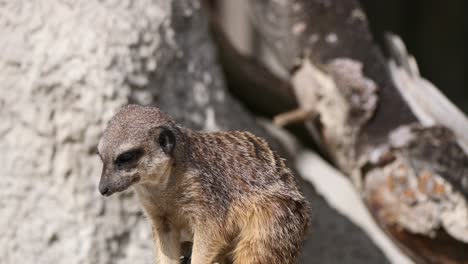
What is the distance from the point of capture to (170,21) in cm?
283

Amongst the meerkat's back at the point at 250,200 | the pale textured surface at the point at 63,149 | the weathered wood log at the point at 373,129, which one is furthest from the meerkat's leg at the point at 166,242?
the weathered wood log at the point at 373,129

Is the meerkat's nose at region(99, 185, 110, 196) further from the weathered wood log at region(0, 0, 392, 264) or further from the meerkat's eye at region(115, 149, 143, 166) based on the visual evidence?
the weathered wood log at region(0, 0, 392, 264)

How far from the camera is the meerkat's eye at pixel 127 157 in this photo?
1607 mm

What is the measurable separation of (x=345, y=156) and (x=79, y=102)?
1.08 metres

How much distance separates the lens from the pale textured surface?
257 cm

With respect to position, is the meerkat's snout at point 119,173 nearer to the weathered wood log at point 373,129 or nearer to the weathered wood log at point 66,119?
the weathered wood log at point 66,119

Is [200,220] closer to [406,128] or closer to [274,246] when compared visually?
[274,246]

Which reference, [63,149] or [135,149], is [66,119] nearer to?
[63,149]

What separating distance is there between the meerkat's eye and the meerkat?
28 mm

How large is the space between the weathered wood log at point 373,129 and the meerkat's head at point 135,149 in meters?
1.31

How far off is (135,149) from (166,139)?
0.09 metres

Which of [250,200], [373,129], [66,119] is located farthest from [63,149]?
[373,129]

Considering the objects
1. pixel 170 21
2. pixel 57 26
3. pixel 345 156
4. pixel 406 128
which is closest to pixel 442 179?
pixel 406 128

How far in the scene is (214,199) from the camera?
1793 millimetres
